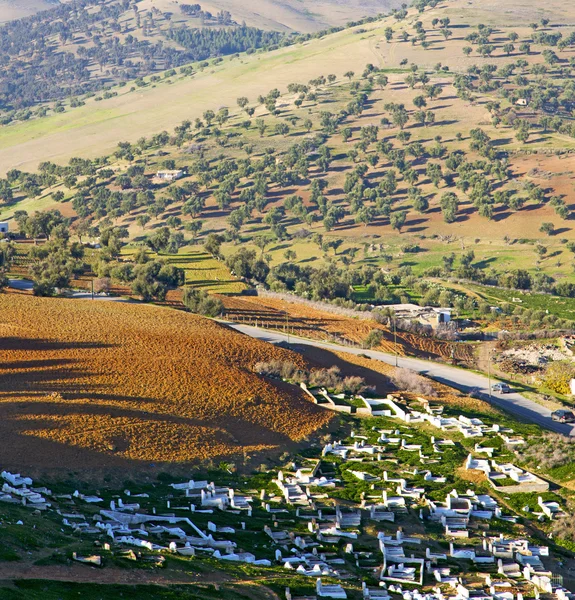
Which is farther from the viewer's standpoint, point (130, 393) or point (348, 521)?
point (130, 393)

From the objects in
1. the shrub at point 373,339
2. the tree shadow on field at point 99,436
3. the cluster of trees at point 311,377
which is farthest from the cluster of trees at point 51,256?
the tree shadow on field at point 99,436

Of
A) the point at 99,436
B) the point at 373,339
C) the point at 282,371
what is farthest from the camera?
the point at 373,339

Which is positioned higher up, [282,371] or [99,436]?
[99,436]

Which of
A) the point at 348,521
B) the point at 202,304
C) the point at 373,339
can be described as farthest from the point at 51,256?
the point at 348,521

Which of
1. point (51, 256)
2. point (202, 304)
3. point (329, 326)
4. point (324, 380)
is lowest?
point (329, 326)

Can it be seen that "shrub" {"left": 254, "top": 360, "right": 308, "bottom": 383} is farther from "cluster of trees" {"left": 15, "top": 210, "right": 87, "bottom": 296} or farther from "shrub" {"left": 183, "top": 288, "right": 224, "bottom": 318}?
"cluster of trees" {"left": 15, "top": 210, "right": 87, "bottom": 296}

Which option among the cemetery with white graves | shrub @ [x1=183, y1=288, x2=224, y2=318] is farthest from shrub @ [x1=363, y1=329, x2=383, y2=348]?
the cemetery with white graves

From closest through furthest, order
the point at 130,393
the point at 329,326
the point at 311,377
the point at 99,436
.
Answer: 1. the point at 99,436
2. the point at 130,393
3. the point at 311,377
4. the point at 329,326

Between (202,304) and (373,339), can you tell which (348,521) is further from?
(202,304)
